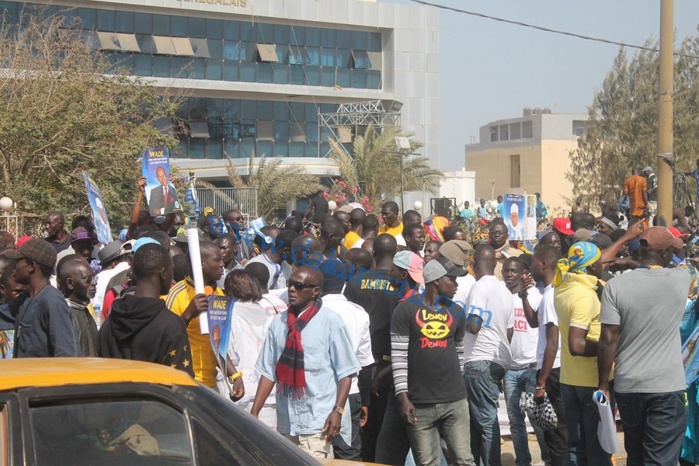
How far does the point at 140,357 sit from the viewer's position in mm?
Result: 5691

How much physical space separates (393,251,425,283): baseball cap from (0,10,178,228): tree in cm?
1061

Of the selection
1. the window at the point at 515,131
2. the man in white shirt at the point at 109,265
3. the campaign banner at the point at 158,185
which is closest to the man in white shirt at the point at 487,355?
the man in white shirt at the point at 109,265

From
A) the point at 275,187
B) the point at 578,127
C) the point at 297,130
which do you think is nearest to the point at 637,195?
the point at 275,187

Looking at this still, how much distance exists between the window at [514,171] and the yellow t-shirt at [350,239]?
185ft

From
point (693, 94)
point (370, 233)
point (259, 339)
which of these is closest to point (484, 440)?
point (259, 339)

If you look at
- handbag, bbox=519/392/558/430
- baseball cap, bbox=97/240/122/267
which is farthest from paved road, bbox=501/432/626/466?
baseball cap, bbox=97/240/122/267

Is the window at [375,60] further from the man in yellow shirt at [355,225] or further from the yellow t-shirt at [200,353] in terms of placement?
the yellow t-shirt at [200,353]

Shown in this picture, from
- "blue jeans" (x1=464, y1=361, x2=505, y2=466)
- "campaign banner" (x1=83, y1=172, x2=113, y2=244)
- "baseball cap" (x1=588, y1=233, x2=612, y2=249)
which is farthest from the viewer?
"campaign banner" (x1=83, y1=172, x2=113, y2=244)

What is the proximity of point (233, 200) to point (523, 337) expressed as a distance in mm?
20972

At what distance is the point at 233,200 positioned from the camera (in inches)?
1118

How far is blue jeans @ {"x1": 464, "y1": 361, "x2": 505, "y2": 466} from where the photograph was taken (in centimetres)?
763

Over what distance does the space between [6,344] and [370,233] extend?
6092 mm

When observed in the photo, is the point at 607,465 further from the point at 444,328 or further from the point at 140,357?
the point at 140,357

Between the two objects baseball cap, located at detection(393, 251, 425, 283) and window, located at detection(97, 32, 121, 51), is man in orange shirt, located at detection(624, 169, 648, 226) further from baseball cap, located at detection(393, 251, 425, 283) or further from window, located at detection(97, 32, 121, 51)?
window, located at detection(97, 32, 121, 51)
